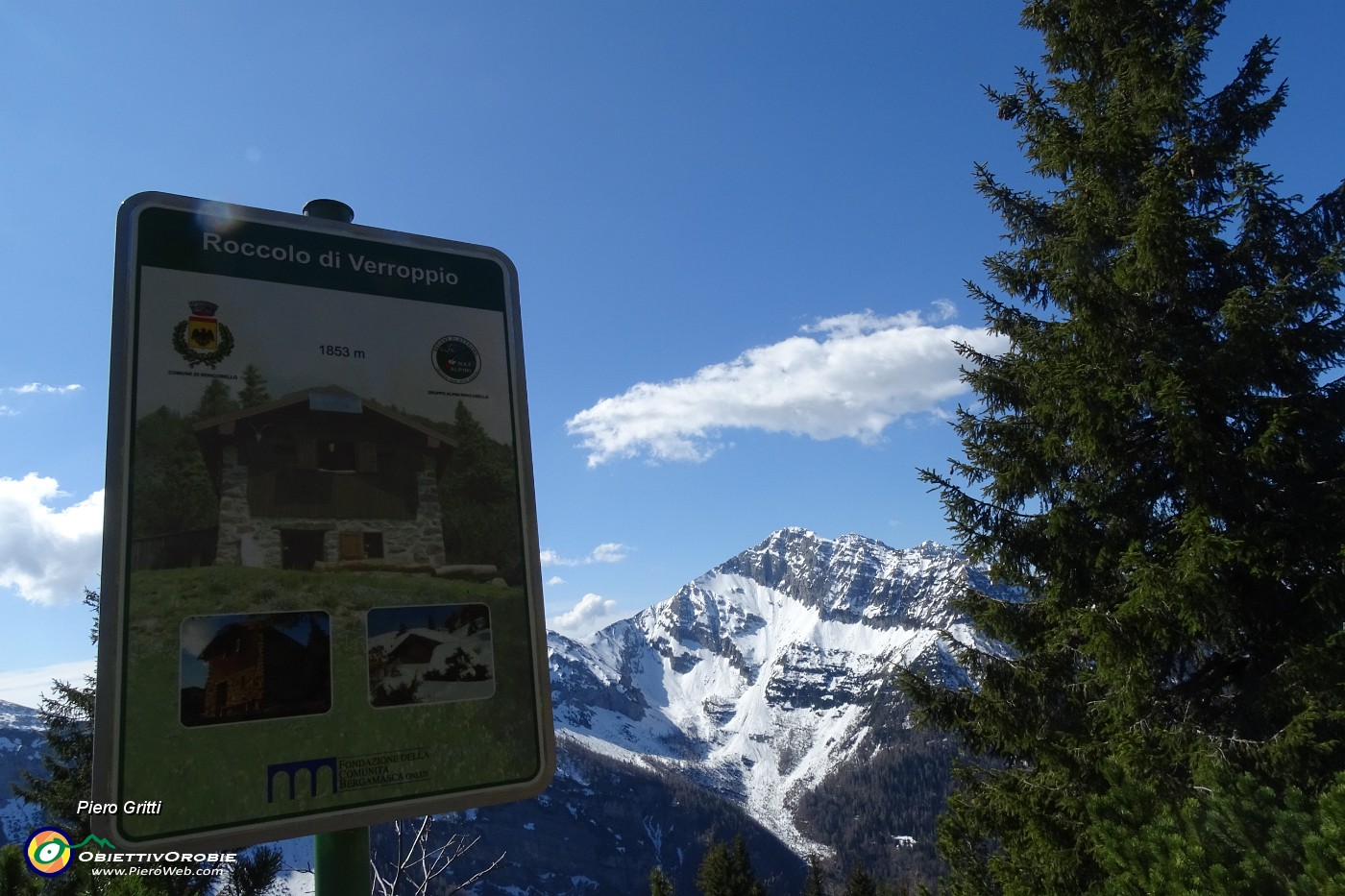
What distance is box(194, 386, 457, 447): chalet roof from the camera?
259 cm

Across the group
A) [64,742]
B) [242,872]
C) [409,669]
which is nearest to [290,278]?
[409,669]

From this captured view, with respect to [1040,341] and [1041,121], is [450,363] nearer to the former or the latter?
[1040,341]

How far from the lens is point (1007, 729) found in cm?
1009

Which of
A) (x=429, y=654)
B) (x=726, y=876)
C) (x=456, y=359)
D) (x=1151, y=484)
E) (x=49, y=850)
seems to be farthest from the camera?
(x=726, y=876)

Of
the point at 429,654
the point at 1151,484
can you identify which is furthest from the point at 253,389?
the point at 1151,484

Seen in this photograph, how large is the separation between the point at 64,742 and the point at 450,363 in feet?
68.5

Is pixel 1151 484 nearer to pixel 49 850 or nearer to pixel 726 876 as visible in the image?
pixel 49 850

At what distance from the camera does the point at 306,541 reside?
261 centimetres

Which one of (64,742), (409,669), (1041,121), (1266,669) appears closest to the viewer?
(409,669)

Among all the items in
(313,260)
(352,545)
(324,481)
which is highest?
(313,260)

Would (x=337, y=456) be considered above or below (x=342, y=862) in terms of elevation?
above

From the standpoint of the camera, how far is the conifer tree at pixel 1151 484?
841cm

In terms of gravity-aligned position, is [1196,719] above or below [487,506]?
below

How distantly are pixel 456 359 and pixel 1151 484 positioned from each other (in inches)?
370
